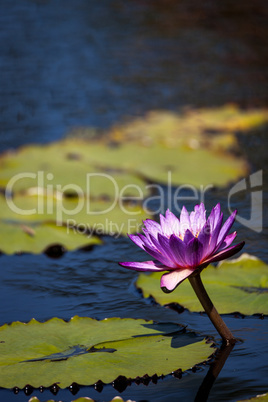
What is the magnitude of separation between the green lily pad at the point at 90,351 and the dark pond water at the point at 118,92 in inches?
1.3

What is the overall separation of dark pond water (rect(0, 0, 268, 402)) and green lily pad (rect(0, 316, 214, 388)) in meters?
0.03

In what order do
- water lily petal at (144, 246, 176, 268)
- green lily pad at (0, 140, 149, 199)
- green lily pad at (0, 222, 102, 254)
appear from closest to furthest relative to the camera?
water lily petal at (144, 246, 176, 268) < green lily pad at (0, 222, 102, 254) < green lily pad at (0, 140, 149, 199)

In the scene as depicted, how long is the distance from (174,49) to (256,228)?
251 cm

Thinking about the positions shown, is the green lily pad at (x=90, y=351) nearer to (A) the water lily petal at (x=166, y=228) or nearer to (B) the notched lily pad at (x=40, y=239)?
(A) the water lily petal at (x=166, y=228)

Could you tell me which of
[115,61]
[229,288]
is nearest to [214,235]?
[229,288]

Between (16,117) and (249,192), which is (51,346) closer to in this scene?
(249,192)

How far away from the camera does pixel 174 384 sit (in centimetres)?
104

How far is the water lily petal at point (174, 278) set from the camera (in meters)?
1.01

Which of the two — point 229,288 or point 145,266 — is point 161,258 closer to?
point 145,266

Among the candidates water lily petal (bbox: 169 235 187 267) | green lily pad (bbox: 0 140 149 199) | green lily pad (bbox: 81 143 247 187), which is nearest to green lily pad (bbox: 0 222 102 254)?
green lily pad (bbox: 0 140 149 199)

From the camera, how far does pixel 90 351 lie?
1109mm

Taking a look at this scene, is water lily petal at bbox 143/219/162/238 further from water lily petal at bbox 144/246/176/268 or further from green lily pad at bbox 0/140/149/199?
green lily pad at bbox 0/140/149/199

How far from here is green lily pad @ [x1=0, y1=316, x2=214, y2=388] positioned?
1.04 m

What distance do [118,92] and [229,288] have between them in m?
2.20
